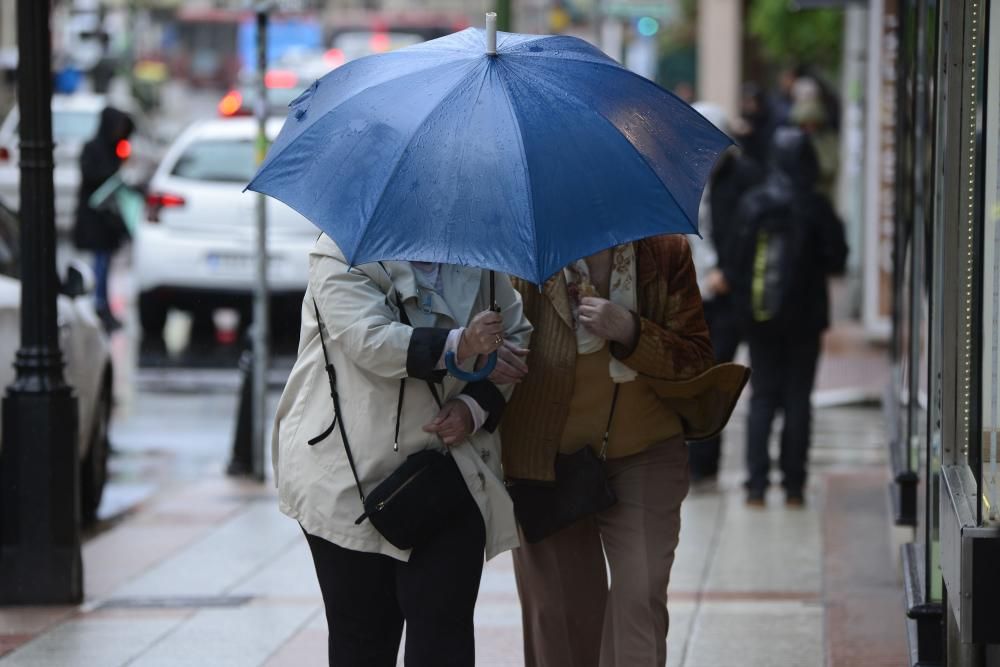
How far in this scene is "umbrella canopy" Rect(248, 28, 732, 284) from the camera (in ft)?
13.0

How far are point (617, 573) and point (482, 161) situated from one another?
52.7 inches

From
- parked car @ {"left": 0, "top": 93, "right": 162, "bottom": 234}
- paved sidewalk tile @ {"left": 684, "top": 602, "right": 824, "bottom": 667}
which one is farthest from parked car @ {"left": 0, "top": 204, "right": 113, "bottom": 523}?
parked car @ {"left": 0, "top": 93, "right": 162, "bottom": 234}

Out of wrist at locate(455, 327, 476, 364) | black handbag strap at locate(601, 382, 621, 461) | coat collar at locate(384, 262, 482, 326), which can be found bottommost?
black handbag strap at locate(601, 382, 621, 461)

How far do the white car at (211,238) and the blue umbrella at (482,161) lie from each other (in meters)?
9.54

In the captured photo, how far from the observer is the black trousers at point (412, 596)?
4281 mm

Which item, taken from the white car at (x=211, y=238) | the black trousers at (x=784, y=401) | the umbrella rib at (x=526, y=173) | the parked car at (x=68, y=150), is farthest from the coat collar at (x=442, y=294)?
the parked car at (x=68, y=150)

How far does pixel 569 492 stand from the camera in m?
4.69

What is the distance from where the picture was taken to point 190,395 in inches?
523

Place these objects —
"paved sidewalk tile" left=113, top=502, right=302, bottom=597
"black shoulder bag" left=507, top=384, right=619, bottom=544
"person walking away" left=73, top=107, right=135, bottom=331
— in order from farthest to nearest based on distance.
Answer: "person walking away" left=73, top=107, right=135, bottom=331, "paved sidewalk tile" left=113, top=502, right=302, bottom=597, "black shoulder bag" left=507, top=384, right=619, bottom=544

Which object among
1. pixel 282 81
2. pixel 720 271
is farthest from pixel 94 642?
pixel 282 81

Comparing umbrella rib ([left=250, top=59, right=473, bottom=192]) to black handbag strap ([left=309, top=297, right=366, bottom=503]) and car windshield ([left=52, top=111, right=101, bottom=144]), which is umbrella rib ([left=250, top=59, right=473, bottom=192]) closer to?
black handbag strap ([left=309, top=297, right=366, bottom=503])

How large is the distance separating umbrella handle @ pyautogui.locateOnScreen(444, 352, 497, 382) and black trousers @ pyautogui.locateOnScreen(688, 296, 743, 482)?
193 inches

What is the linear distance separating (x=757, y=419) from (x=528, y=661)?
4246 mm

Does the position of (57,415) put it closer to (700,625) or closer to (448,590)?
(700,625)
